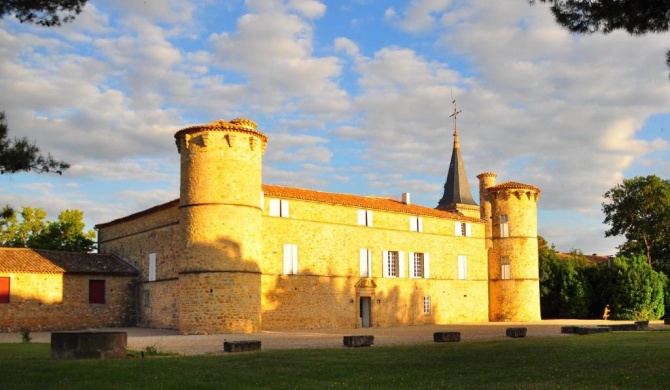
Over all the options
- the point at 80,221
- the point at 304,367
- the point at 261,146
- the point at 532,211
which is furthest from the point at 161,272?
the point at 532,211

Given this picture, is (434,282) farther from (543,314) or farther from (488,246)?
(543,314)

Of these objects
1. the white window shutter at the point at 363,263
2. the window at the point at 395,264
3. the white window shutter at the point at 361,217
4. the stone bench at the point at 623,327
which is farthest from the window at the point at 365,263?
the stone bench at the point at 623,327

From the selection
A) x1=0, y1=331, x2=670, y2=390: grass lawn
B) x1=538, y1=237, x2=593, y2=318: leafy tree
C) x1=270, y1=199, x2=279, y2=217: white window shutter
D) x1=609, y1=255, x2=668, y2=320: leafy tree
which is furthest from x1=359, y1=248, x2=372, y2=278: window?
x1=0, y1=331, x2=670, y2=390: grass lawn

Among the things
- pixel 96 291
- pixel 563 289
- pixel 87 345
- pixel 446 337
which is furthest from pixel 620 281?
pixel 87 345

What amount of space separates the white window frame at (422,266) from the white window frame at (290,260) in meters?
8.14

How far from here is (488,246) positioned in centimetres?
4356

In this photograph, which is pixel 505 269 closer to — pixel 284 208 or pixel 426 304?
pixel 426 304

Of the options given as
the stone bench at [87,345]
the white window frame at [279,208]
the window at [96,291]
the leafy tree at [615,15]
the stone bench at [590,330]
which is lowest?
the stone bench at [590,330]

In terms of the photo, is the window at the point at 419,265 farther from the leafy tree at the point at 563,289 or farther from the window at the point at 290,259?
the leafy tree at the point at 563,289

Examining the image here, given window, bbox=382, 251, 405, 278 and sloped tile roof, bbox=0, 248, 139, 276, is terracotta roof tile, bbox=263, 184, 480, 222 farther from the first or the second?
sloped tile roof, bbox=0, 248, 139, 276

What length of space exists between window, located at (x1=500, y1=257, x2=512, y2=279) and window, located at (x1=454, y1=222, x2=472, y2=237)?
9.21 feet

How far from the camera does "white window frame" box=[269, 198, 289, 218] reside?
3231 cm

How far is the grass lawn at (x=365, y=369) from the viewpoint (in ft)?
38.8

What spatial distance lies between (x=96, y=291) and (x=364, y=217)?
13694mm
